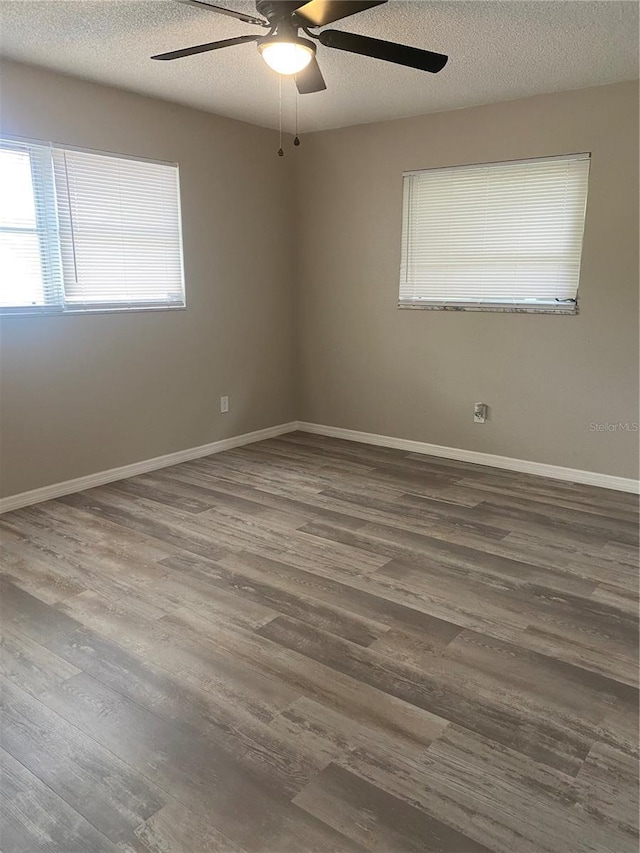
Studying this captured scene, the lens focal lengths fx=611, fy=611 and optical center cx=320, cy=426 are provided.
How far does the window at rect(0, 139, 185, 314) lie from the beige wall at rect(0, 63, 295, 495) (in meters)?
0.09

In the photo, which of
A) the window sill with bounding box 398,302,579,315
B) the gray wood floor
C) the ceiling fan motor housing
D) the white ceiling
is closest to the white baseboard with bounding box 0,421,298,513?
the gray wood floor

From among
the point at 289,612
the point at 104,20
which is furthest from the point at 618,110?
the point at 289,612

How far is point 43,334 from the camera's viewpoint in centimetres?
363

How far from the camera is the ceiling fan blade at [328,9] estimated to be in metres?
2.09

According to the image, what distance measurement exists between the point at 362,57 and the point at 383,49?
934 millimetres

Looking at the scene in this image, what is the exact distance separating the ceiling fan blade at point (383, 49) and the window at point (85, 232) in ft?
6.44

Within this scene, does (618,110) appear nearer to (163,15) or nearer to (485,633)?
(163,15)

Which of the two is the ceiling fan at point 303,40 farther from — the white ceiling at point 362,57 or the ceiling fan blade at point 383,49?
the white ceiling at point 362,57

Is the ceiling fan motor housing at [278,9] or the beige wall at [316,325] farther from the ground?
the ceiling fan motor housing at [278,9]

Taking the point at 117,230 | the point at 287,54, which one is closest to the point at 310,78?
the point at 287,54

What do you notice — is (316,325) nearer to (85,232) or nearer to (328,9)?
(85,232)

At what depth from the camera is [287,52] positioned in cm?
234

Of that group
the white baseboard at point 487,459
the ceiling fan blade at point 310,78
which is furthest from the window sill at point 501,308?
the ceiling fan blade at point 310,78

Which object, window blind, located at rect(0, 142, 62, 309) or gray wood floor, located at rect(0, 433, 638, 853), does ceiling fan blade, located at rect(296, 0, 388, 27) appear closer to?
window blind, located at rect(0, 142, 62, 309)
